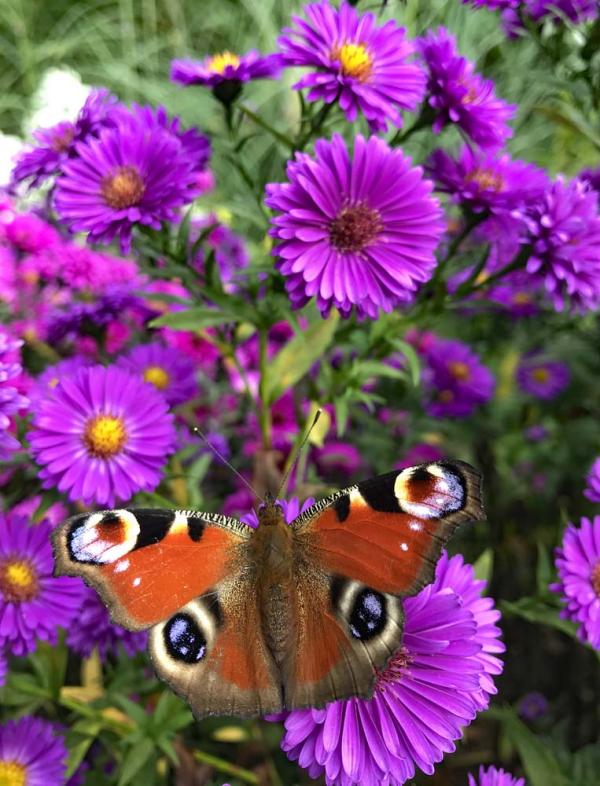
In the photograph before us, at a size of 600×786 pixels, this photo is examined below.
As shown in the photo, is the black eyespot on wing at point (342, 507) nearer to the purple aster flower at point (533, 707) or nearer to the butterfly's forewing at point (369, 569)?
the butterfly's forewing at point (369, 569)

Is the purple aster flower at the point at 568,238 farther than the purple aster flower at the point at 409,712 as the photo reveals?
Yes

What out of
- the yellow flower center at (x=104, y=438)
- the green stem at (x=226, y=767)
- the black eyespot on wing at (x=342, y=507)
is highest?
the black eyespot on wing at (x=342, y=507)

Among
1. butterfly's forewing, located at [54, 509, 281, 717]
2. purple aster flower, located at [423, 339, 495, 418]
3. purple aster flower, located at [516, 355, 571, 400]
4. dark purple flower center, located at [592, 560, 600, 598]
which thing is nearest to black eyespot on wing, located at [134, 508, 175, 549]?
butterfly's forewing, located at [54, 509, 281, 717]

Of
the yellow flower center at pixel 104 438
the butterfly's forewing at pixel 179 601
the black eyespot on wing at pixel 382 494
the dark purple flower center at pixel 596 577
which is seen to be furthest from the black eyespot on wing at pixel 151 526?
the dark purple flower center at pixel 596 577

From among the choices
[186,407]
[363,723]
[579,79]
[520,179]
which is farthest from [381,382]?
[363,723]

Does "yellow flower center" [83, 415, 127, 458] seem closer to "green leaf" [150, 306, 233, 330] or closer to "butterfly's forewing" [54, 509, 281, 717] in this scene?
"green leaf" [150, 306, 233, 330]

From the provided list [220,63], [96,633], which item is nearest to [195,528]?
[96,633]
